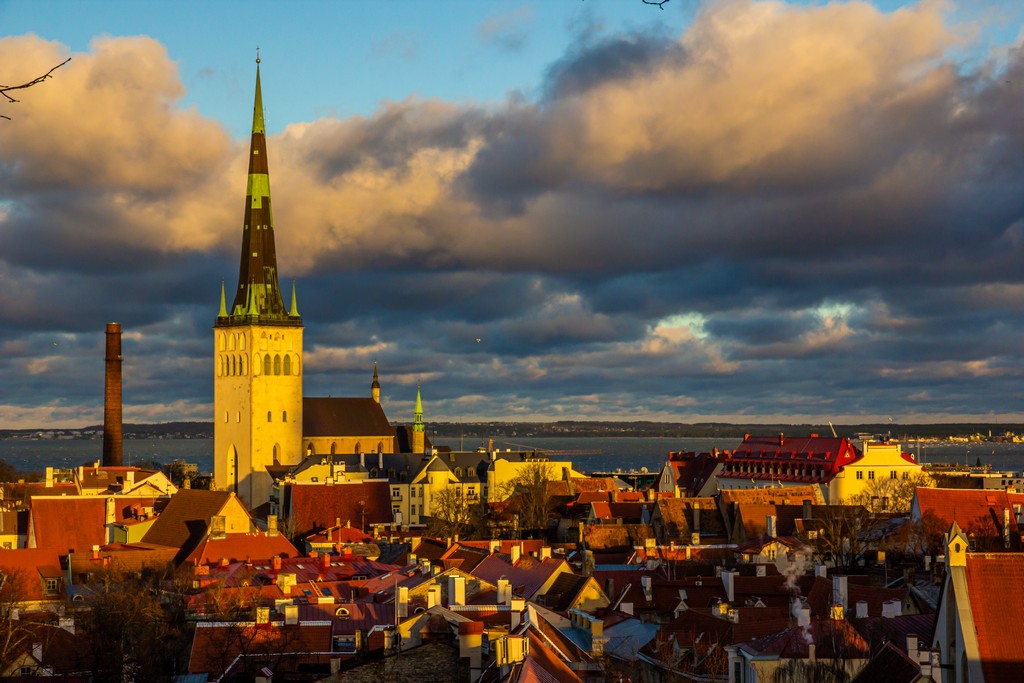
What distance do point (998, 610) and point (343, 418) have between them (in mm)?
140674

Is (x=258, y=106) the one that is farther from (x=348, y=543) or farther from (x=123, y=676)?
(x=123, y=676)

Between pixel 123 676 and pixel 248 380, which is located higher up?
pixel 248 380

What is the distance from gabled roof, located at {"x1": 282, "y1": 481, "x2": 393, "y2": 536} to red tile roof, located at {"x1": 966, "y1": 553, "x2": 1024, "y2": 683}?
79.2 m

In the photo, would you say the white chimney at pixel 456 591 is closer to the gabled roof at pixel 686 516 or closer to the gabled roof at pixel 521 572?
the gabled roof at pixel 521 572

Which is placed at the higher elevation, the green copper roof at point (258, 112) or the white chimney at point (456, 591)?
the green copper roof at point (258, 112)

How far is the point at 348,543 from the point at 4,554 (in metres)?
20.4

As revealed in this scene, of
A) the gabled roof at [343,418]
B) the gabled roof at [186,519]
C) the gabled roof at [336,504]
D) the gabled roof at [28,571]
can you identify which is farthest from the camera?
the gabled roof at [343,418]

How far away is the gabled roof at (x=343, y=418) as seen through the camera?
6501 inches

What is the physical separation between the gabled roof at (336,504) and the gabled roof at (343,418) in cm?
4805

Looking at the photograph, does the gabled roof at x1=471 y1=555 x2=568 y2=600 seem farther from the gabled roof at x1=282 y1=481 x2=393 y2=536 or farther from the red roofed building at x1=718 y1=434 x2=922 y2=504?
the red roofed building at x1=718 y1=434 x2=922 y2=504

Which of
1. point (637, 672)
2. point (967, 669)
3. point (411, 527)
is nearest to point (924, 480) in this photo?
point (411, 527)

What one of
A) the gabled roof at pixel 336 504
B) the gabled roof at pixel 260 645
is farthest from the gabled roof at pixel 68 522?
the gabled roof at pixel 260 645

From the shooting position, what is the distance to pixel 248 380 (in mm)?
155750

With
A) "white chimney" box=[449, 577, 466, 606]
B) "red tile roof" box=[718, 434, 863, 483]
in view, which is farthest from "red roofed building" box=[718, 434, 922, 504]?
"white chimney" box=[449, 577, 466, 606]
